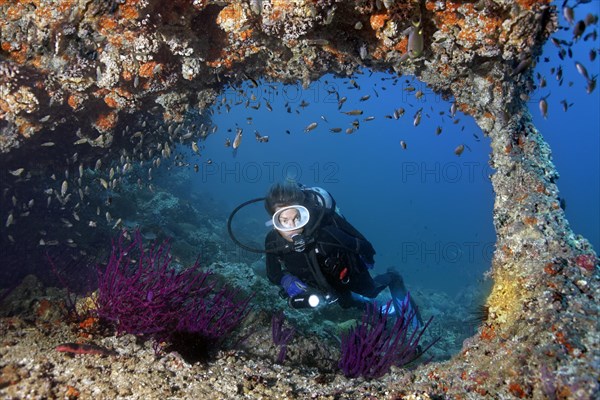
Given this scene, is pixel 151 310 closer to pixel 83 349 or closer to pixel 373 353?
pixel 83 349

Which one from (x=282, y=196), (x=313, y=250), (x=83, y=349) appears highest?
(x=282, y=196)

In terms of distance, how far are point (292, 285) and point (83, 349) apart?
3501 mm

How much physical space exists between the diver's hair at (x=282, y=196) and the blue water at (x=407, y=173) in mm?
19407

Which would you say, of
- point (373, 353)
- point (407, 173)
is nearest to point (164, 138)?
point (373, 353)

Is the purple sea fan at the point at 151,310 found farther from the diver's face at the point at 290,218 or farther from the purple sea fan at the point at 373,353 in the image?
the diver's face at the point at 290,218

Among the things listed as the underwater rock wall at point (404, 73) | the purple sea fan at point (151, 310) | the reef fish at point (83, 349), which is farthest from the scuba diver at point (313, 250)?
the reef fish at point (83, 349)

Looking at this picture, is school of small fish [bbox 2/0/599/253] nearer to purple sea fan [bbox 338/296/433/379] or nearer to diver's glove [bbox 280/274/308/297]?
diver's glove [bbox 280/274/308/297]

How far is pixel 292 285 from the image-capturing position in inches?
241

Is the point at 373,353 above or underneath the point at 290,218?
underneath

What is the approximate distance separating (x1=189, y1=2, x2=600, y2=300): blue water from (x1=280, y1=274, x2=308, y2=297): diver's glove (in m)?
19.0

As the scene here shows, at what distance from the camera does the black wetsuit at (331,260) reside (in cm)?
585

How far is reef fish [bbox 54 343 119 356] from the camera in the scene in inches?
122

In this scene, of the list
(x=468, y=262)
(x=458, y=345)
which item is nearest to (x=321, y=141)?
(x=468, y=262)

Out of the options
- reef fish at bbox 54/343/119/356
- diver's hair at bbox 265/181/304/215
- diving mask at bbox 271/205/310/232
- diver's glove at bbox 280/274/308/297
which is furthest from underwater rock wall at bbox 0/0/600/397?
diver's glove at bbox 280/274/308/297
